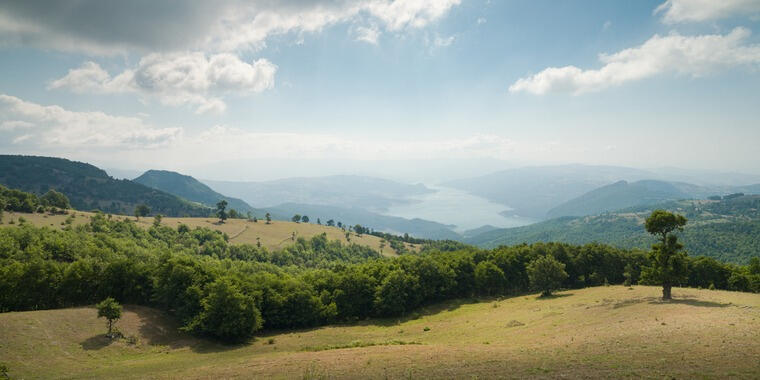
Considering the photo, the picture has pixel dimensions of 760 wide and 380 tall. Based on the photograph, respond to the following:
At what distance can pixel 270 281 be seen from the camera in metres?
61.8

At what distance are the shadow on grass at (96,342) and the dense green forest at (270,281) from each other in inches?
343

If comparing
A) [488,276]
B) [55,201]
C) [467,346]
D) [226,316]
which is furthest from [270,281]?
[55,201]

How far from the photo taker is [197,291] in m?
52.1

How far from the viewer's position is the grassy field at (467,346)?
23031mm

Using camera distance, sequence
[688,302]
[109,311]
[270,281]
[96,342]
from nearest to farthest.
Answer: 1. [688,302]
2. [96,342]
3. [109,311]
4. [270,281]

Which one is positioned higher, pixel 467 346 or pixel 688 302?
pixel 688 302

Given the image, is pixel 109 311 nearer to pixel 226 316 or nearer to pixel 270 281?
pixel 226 316

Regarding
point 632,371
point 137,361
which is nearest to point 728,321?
point 632,371

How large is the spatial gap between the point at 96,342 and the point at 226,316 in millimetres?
14552

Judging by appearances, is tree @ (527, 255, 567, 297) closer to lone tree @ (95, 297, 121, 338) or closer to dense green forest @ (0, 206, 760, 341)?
dense green forest @ (0, 206, 760, 341)

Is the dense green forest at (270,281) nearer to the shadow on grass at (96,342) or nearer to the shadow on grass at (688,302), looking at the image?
the shadow on grass at (96,342)

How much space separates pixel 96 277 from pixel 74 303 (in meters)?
4.67

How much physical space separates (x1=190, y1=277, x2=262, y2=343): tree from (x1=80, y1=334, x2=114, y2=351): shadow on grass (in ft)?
30.4

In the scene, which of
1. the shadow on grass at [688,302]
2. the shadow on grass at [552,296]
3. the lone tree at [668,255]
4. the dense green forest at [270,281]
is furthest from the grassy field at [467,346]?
the shadow on grass at [552,296]
